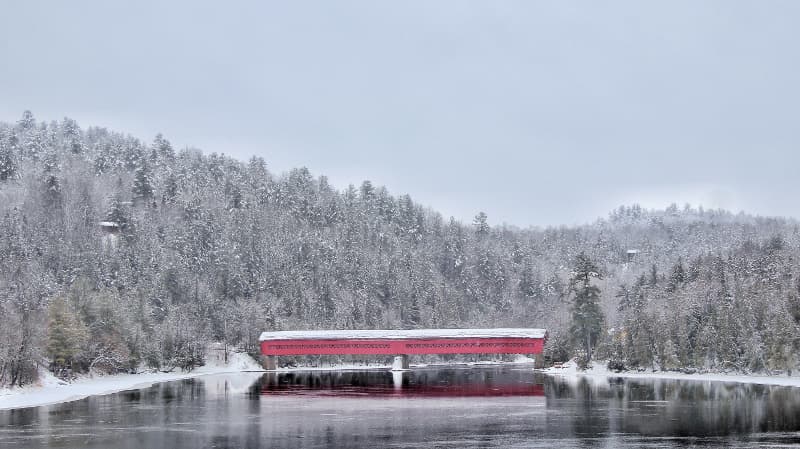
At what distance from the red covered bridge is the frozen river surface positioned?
34613 millimetres

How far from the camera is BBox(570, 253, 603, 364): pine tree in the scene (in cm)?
8894

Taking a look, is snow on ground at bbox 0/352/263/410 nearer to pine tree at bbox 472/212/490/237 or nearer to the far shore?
the far shore

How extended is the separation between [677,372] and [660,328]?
440 centimetres

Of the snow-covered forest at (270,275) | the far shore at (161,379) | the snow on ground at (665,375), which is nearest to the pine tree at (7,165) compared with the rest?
the snow-covered forest at (270,275)

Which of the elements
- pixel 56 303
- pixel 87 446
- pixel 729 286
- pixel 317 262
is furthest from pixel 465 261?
pixel 87 446

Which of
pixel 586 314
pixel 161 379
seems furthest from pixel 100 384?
pixel 586 314

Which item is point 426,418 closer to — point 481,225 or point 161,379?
point 161,379

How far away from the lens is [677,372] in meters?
77.1

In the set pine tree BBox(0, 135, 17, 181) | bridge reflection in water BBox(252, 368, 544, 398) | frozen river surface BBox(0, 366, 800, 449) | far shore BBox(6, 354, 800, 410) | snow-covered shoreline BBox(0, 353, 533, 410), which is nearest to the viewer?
frozen river surface BBox(0, 366, 800, 449)

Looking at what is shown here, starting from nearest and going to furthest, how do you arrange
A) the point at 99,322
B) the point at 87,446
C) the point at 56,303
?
1. the point at 87,446
2. the point at 56,303
3. the point at 99,322

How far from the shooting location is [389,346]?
100 metres

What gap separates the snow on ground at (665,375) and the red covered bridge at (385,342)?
9.03 meters

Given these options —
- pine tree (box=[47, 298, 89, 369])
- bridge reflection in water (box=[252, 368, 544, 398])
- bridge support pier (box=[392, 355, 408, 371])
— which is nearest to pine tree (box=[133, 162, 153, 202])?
bridge support pier (box=[392, 355, 408, 371])

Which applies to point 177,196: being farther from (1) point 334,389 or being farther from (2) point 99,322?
(1) point 334,389
